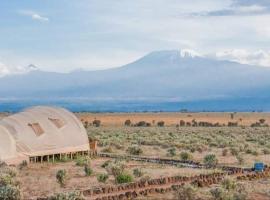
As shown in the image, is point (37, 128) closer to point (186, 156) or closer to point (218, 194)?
point (186, 156)

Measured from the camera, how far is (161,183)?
27.4 meters

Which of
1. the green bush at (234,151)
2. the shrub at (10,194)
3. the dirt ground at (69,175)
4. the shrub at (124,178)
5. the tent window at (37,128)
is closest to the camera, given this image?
the shrub at (10,194)

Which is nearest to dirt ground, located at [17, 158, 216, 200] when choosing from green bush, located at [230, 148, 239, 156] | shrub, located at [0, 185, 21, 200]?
shrub, located at [0, 185, 21, 200]

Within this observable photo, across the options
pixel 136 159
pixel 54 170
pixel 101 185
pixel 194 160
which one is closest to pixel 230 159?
pixel 194 160

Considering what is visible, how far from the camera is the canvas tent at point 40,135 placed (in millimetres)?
36938

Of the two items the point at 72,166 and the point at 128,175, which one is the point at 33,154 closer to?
the point at 72,166

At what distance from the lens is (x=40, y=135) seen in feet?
131

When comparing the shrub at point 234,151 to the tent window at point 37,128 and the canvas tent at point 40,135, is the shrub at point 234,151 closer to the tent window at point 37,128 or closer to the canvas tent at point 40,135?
the canvas tent at point 40,135

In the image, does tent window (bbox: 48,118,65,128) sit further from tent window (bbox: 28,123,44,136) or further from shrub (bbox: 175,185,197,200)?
shrub (bbox: 175,185,197,200)

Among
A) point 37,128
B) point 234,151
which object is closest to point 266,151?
point 234,151

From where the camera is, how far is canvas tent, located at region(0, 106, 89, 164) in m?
36.9

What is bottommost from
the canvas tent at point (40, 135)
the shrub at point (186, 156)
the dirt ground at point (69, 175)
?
the dirt ground at point (69, 175)

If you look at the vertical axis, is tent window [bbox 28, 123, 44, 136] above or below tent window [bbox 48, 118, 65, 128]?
below

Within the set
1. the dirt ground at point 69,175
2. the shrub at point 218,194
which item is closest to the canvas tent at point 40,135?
the dirt ground at point 69,175
